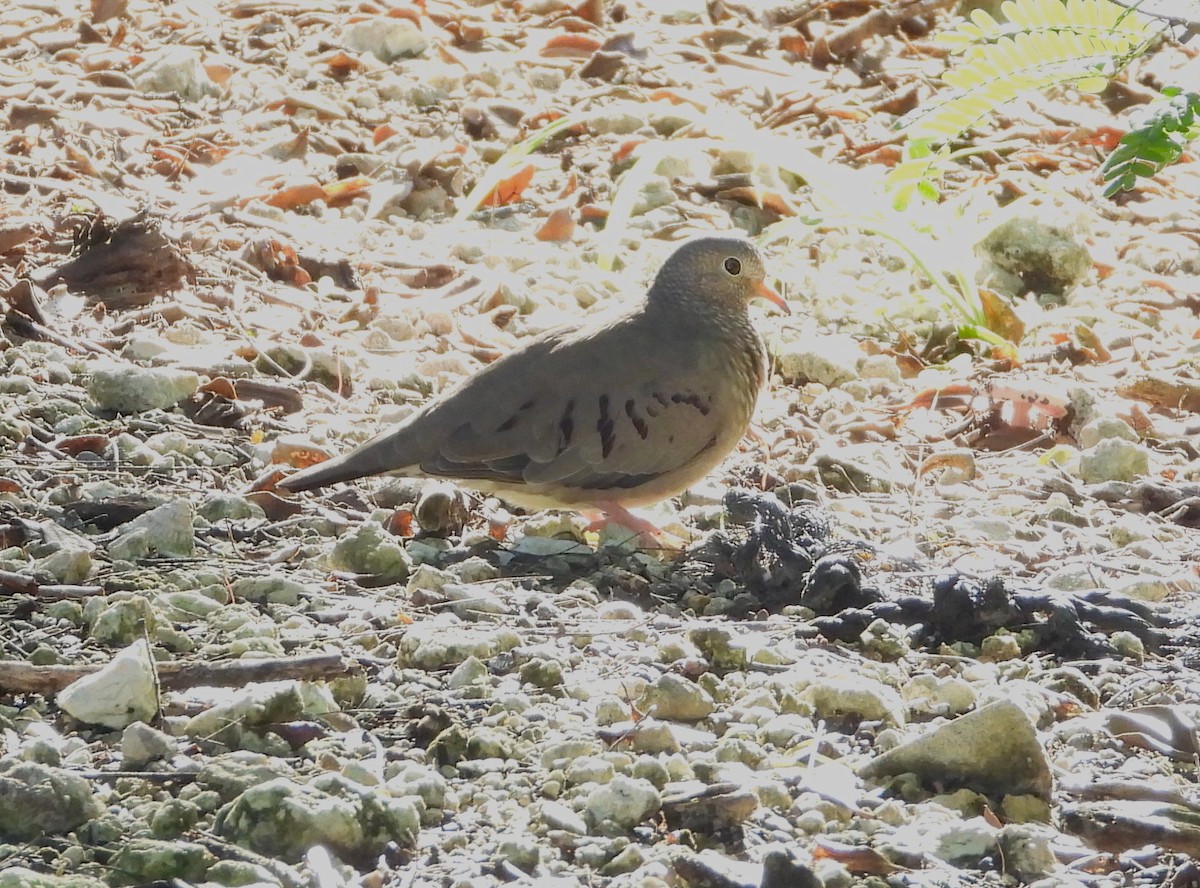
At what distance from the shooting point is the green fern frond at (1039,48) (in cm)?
301

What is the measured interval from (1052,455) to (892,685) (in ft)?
6.27

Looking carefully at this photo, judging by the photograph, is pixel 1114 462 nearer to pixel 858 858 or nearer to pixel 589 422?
pixel 589 422

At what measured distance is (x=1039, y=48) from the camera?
3.62 m

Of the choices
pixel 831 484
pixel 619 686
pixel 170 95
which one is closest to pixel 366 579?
pixel 619 686

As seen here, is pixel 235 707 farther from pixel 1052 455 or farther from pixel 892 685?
pixel 1052 455

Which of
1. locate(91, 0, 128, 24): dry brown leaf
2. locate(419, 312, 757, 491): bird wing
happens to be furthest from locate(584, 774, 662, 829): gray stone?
locate(91, 0, 128, 24): dry brown leaf

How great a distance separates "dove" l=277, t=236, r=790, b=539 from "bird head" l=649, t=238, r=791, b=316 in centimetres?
10

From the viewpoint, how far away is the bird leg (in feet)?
14.9

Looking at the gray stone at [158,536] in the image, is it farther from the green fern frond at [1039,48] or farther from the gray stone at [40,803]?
the green fern frond at [1039,48]

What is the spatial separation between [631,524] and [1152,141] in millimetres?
2232

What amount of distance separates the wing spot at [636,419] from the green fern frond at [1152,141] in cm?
202

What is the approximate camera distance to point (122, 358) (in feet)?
17.7

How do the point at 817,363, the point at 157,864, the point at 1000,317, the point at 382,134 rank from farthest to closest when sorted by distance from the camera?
the point at 382,134
the point at 1000,317
the point at 817,363
the point at 157,864

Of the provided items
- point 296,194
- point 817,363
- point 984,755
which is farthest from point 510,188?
point 984,755
